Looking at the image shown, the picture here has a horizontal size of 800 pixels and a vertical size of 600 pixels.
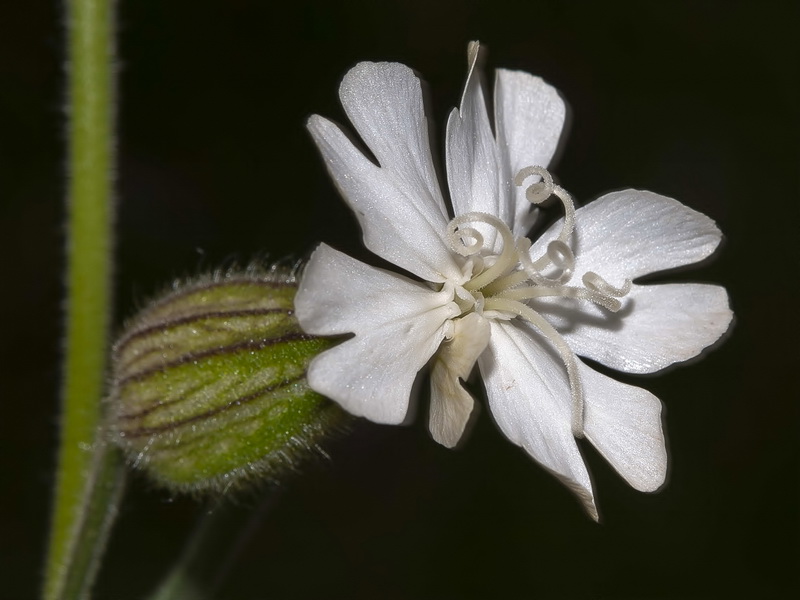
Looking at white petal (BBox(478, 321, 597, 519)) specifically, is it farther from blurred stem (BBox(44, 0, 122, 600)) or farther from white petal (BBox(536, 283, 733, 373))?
blurred stem (BBox(44, 0, 122, 600))

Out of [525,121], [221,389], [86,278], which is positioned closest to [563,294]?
[525,121]

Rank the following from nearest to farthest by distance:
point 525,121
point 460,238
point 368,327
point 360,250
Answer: point 368,327
point 460,238
point 525,121
point 360,250

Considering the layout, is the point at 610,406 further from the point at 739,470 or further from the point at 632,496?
the point at 739,470

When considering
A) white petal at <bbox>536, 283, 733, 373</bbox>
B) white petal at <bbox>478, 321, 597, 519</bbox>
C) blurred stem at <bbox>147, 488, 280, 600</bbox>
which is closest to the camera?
white petal at <bbox>478, 321, 597, 519</bbox>

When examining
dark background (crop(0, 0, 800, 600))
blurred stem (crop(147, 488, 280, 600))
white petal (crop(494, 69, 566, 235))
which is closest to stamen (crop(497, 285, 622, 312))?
white petal (crop(494, 69, 566, 235))

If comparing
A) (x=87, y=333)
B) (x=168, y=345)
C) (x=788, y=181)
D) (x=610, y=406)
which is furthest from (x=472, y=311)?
(x=788, y=181)

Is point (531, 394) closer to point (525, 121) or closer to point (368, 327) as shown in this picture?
point (368, 327)

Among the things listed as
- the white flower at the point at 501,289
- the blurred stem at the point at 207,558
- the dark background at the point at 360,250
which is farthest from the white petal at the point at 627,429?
the dark background at the point at 360,250
